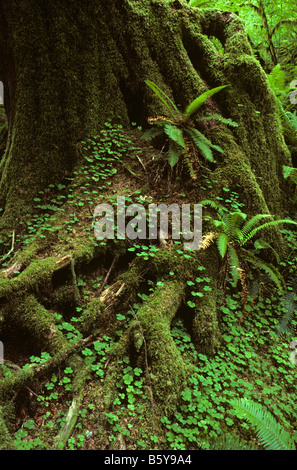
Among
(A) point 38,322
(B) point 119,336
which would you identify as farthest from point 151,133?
(A) point 38,322

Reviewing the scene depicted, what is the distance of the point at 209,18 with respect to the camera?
530cm

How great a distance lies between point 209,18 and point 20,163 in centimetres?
434

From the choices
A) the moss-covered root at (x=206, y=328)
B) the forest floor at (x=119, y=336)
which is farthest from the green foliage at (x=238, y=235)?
the moss-covered root at (x=206, y=328)

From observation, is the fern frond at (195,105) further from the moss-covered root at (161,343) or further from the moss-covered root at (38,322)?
the moss-covered root at (38,322)

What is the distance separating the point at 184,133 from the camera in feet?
14.1

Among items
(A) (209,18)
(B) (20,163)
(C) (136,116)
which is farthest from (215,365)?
(A) (209,18)

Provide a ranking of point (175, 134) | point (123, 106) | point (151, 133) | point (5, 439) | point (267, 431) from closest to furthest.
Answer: point (5, 439) → point (267, 431) → point (175, 134) → point (151, 133) → point (123, 106)

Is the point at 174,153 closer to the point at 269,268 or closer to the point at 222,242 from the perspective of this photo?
the point at 222,242

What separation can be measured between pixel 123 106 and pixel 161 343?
148 inches

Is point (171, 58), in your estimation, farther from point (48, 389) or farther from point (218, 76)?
point (48, 389)

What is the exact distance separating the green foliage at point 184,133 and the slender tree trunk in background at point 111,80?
1.42ft

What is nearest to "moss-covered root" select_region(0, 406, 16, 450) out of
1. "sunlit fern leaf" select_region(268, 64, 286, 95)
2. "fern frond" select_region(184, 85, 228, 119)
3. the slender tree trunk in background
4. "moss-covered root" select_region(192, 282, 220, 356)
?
"moss-covered root" select_region(192, 282, 220, 356)

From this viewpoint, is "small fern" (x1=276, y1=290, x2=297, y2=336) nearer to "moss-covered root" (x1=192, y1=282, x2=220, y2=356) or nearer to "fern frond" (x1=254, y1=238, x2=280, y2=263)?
"fern frond" (x1=254, y1=238, x2=280, y2=263)

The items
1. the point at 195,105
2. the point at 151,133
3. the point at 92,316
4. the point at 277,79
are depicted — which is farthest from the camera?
the point at 277,79
